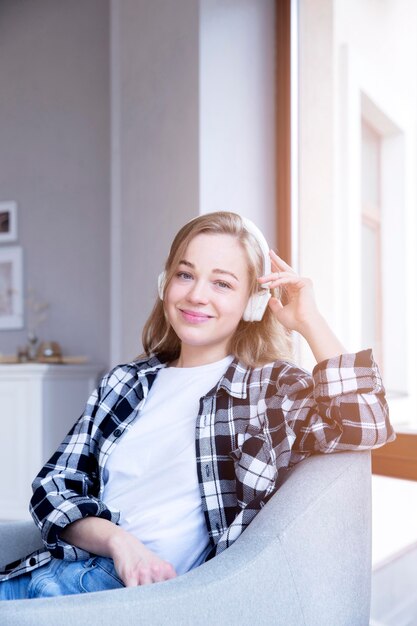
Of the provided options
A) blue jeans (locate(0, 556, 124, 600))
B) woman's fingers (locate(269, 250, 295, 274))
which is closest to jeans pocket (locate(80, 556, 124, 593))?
blue jeans (locate(0, 556, 124, 600))

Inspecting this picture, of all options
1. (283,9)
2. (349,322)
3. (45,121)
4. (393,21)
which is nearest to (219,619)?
(349,322)

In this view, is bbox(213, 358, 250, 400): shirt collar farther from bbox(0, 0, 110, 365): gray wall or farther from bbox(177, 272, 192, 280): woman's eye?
bbox(0, 0, 110, 365): gray wall

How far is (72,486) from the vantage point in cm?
133

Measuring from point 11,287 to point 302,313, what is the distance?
3.19 metres

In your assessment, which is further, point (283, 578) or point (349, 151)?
point (349, 151)

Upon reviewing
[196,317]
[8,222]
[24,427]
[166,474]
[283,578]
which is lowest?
[24,427]

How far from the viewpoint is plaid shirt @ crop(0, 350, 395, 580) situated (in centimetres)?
117

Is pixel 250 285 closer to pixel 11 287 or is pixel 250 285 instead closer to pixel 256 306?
pixel 256 306

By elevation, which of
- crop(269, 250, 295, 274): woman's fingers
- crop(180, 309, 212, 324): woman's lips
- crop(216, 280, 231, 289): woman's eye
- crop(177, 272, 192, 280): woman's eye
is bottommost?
crop(180, 309, 212, 324): woman's lips

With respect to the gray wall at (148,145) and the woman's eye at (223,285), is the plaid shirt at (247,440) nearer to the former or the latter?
the woman's eye at (223,285)

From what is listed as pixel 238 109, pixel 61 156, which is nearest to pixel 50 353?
pixel 61 156

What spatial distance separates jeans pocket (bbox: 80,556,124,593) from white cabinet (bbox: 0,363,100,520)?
222cm

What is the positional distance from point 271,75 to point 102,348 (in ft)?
5.55

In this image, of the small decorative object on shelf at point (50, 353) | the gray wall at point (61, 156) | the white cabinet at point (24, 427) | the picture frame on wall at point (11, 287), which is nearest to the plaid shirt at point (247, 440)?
the white cabinet at point (24, 427)
